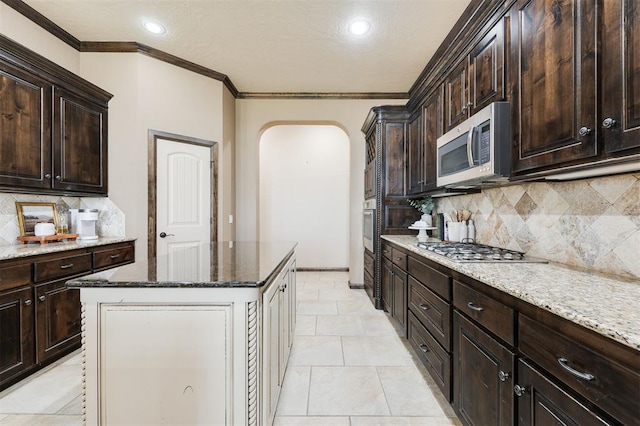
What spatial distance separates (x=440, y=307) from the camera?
6.31 ft

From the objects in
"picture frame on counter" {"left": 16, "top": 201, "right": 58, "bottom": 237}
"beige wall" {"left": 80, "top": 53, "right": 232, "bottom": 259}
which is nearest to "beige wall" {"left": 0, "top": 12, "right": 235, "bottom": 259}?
"beige wall" {"left": 80, "top": 53, "right": 232, "bottom": 259}

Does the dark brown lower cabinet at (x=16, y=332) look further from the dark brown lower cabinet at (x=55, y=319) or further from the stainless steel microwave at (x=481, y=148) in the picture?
the stainless steel microwave at (x=481, y=148)

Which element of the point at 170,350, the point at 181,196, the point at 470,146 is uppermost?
the point at 470,146

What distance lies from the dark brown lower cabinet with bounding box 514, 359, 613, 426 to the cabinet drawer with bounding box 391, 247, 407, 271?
162 cm

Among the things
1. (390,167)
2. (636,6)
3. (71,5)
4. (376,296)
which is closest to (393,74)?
(390,167)

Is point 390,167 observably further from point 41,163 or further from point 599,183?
point 41,163

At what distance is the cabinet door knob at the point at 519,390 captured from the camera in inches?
44.4

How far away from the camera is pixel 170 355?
126 cm

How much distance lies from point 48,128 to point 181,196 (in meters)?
1.35

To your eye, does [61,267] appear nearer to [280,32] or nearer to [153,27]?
[153,27]

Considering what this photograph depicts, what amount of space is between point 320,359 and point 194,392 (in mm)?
1411

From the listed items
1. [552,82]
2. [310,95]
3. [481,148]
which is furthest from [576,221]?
[310,95]

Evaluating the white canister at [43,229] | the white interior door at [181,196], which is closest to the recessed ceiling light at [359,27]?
the white interior door at [181,196]

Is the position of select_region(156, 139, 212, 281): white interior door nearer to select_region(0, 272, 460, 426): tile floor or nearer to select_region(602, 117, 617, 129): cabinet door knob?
select_region(0, 272, 460, 426): tile floor
